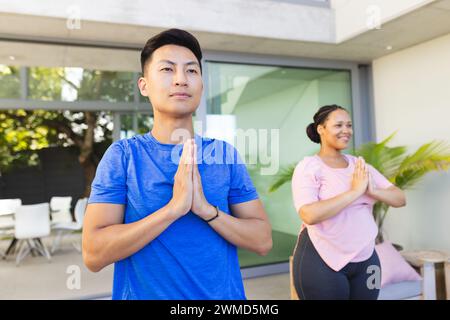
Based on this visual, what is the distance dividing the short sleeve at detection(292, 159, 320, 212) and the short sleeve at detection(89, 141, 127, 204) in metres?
1.08

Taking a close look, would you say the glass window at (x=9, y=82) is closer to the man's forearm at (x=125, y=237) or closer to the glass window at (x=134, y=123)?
the glass window at (x=134, y=123)

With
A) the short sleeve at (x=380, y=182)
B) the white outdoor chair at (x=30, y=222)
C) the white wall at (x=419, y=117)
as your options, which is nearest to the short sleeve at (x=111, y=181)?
the short sleeve at (x=380, y=182)

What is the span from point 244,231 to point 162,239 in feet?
0.62

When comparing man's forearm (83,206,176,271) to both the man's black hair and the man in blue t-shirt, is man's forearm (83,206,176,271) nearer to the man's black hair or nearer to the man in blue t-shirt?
the man in blue t-shirt

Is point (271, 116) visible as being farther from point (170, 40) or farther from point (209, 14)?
point (170, 40)

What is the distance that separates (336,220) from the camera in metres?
1.69

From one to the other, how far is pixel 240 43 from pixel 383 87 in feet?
6.84

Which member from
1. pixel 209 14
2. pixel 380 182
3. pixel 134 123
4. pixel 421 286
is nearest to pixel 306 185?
pixel 380 182

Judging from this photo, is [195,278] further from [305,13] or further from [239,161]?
[305,13]

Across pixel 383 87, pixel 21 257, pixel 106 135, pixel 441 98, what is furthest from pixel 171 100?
pixel 106 135

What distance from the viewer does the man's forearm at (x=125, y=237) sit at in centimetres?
76

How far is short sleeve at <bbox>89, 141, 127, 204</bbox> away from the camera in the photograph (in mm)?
817

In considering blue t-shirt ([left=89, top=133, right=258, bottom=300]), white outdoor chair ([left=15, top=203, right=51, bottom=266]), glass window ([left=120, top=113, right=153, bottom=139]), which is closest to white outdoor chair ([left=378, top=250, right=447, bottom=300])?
blue t-shirt ([left=89, top=133, right=258, bottom=300])

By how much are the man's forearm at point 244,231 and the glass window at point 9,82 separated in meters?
6.94
